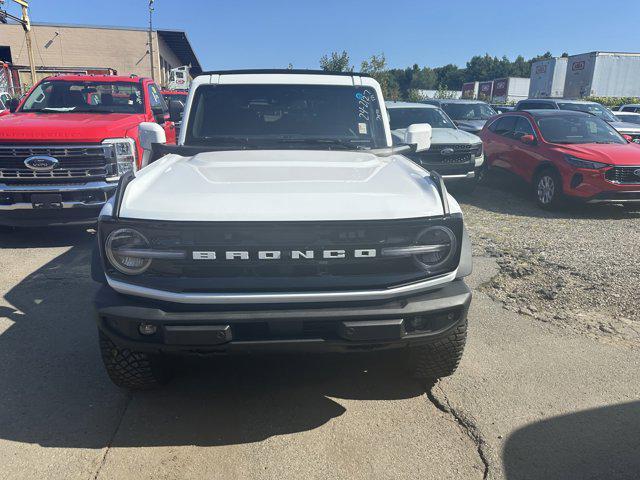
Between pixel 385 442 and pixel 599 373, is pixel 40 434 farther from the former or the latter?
pixel 599 373

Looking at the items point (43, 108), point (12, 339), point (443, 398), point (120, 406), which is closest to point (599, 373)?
point (443, 398)

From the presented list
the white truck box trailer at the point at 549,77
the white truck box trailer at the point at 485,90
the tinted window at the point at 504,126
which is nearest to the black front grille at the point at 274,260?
the tinted window at the point at 504,126

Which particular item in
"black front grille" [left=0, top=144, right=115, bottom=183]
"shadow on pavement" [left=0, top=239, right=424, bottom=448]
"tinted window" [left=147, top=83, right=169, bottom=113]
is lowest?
"shadow on pavement" [left=0, top=239, right=424, bottom=448]

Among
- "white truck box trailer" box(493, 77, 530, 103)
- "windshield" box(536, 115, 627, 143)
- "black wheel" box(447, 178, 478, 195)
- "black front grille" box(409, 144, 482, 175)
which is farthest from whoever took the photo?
"white truck box trailer" box(493, 77, 530, 103)

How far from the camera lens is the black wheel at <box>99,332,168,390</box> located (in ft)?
9.20

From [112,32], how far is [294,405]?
39672mm

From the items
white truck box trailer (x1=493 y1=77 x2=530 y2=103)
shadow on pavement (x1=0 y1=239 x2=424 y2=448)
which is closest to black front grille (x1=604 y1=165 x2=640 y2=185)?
shadow on pavement (x1=0 y1=239 x2=424 y2=448)

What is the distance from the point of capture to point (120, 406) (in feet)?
9.75

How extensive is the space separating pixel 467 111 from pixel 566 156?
26.5 ft

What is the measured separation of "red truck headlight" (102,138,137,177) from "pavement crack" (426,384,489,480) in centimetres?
438

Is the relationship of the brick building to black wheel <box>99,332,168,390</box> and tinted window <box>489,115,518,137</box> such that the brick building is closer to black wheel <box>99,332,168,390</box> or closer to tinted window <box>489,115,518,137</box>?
tinted window <box>489,115,518,137</box>

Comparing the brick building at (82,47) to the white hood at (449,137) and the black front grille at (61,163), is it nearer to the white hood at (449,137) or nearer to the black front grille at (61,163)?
the white hood at (449,137)

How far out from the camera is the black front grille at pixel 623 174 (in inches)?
309

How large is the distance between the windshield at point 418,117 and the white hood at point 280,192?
7721mm
